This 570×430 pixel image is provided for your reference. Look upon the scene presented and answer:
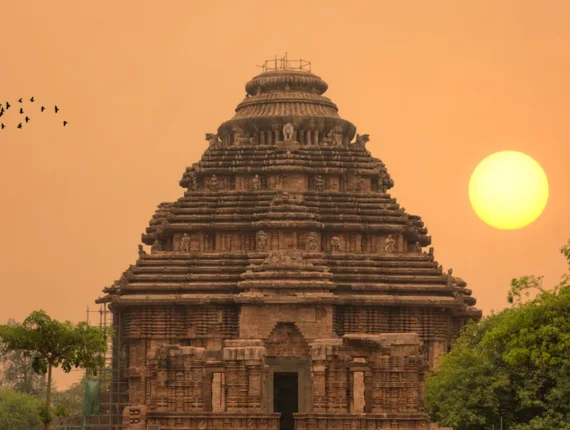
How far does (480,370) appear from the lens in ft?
247

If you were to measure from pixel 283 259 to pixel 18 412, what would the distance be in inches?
1023

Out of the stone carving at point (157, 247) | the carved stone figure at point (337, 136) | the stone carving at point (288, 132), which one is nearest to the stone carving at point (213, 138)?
the stone carving at point (288, 132)

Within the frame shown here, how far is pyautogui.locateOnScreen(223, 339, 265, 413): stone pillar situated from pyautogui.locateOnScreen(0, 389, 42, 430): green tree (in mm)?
38328

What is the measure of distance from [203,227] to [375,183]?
971 cm

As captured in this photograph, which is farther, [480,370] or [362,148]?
[362,148]

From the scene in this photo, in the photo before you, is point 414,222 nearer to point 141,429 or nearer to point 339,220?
point 339,220

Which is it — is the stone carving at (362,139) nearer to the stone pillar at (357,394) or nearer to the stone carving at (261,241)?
the stone carving at (261,241)

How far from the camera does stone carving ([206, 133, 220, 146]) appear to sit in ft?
346

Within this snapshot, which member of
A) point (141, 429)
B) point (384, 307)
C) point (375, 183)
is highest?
point (375, 183)


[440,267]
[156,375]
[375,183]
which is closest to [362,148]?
[375,183]

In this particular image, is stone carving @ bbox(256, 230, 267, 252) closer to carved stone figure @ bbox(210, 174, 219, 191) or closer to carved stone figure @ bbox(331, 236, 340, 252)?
carved stone figure @ bbox(331, 236, 340, 252)

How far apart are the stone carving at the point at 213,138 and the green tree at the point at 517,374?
26.4m

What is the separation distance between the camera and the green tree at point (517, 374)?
2638 inches

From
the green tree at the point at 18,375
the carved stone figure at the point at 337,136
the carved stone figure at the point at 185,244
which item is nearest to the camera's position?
the carved stone figure at the point at 185,244
